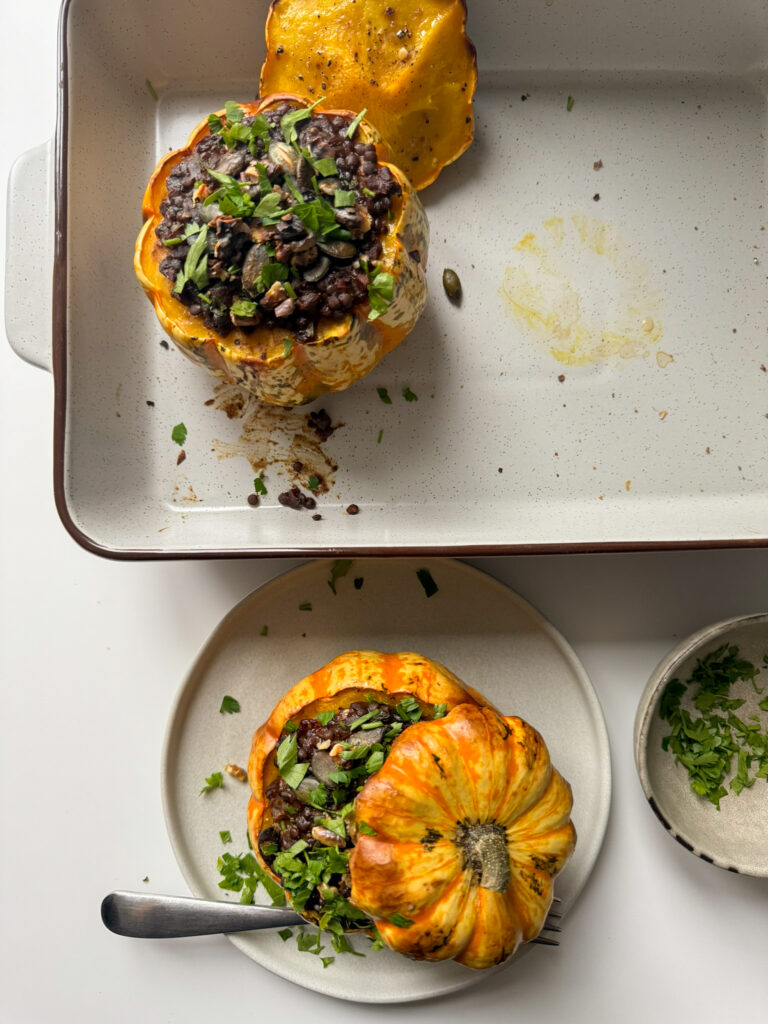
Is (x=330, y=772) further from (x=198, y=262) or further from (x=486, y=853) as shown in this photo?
(x=198, y=262)

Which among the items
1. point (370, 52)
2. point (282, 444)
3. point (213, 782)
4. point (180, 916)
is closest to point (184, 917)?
point (180, 916)

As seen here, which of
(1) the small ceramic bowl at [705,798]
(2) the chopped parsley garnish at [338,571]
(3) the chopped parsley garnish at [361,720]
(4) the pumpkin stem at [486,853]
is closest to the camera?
(4) the pumpkin stem at [486,853]

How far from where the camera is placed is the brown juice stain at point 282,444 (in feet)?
5.79

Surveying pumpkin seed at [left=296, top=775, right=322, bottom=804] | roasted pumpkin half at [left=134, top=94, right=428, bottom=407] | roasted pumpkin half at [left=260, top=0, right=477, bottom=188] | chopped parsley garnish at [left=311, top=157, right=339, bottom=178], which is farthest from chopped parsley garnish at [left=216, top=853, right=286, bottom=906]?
roasted pumpkin half at [left=260, top=0, right=477, bottom=188]

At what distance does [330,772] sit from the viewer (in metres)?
1.44

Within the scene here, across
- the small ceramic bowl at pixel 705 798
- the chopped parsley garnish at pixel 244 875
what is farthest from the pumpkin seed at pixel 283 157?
the chopped parsley garnish at pixel 244 875

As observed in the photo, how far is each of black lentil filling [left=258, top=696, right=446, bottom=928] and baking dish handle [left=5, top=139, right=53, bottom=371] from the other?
0.86 meters

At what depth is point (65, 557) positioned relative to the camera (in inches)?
73.2

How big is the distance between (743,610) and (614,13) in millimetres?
1263

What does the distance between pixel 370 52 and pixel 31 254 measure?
2.48ft

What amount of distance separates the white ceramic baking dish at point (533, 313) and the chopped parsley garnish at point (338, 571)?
6cm

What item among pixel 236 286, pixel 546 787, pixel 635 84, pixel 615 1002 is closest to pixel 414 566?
pixel 546 787

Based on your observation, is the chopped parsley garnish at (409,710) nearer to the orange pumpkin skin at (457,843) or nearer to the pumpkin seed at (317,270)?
the orange pumpkin skin at (457,843)

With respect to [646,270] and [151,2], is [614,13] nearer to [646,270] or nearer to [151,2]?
[646,270]
